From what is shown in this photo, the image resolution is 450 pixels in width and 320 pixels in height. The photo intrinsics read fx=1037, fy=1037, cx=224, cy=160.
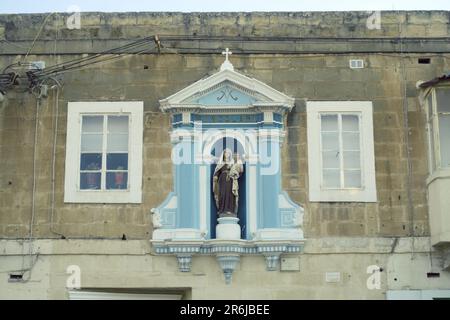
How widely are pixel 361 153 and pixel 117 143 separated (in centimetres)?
434

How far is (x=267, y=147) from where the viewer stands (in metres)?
18.2

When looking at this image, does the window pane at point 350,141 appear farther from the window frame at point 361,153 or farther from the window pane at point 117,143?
the window pane at point 117,143

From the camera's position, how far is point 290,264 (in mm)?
17875

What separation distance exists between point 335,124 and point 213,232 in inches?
116

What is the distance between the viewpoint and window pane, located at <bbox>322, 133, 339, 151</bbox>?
18469 millimetres

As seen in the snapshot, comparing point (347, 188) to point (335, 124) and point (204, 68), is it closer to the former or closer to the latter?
point (335, 124)

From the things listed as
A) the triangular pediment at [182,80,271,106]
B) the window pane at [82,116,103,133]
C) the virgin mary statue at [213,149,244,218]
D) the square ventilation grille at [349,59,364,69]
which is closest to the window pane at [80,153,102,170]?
the window pane at [82,116,103,133]

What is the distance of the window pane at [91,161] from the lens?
724 inches

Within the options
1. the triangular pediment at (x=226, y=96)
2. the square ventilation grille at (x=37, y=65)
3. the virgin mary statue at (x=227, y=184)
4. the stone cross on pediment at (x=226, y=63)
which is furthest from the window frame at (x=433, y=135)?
the square ventilation grille at (x=37, y=65)

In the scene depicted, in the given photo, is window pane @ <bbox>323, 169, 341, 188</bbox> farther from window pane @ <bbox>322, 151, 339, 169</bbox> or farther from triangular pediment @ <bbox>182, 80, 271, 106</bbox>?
triangular pediment @ <bbox>182, 80, 271, 106</bbox>

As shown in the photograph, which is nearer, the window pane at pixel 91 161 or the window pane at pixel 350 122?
the window pane at pixel 91 161

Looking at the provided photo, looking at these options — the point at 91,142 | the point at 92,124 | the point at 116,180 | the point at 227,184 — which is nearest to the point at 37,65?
the point at 92,124

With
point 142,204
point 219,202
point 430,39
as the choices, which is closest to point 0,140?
point 142,204

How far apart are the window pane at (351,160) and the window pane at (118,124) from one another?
395cm
